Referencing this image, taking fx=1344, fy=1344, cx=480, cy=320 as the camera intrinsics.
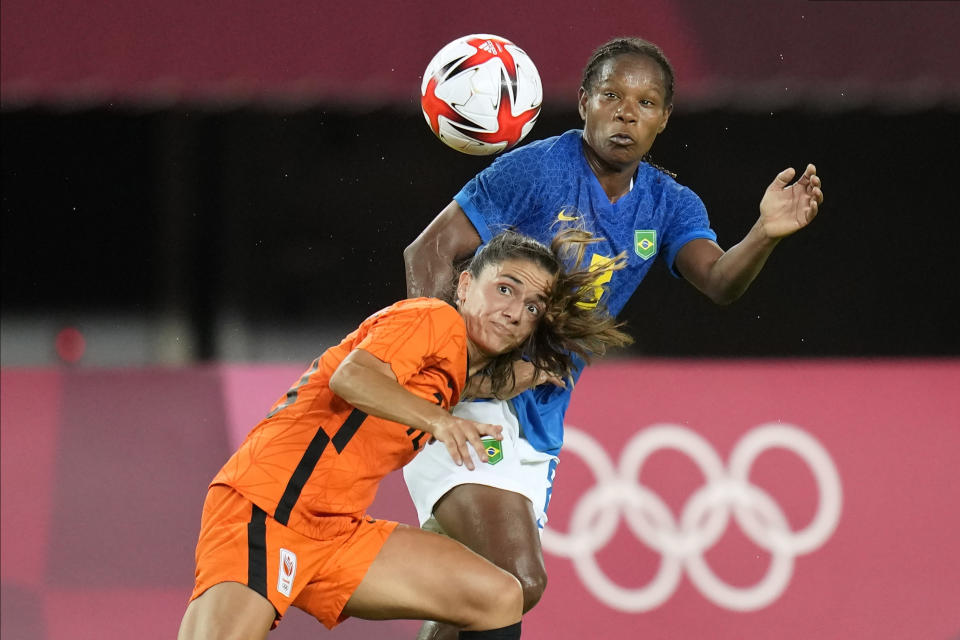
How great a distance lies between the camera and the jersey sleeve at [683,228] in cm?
477

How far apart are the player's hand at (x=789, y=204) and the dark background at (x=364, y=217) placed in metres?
3.48

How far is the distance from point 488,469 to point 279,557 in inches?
38.9

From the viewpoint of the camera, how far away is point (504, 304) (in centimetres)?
398

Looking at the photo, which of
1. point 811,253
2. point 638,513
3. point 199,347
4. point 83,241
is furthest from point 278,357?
point 811,253

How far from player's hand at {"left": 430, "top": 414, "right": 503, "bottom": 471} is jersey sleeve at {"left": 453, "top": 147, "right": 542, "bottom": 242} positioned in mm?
1264

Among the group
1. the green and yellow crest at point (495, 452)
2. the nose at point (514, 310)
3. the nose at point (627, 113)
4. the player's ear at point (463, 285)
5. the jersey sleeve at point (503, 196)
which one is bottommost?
the green and yellow crest at point (495, 452)

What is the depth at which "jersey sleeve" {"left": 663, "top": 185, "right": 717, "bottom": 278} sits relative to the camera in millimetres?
4773

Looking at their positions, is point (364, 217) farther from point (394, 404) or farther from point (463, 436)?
point (463, 436)

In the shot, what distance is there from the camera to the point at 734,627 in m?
6.00

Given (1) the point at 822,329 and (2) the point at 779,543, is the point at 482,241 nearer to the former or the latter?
(2) the point at 779,543

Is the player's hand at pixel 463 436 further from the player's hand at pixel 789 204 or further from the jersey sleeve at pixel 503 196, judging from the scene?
the player's hand at pixel 789 204

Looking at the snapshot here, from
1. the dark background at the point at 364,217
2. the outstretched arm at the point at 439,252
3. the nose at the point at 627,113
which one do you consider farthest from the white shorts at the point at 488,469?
the dark background at the point at 364,217

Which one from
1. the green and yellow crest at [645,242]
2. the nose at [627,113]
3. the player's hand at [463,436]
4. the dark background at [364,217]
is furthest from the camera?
the dark background at [364,217]

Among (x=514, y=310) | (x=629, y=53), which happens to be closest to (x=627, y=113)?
(x=629, y=53)
